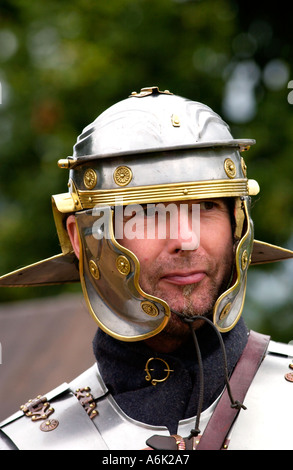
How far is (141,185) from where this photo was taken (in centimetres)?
304

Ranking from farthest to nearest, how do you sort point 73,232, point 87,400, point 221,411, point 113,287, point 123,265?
point 73,232, point 87,400, point 113,287, point 123,265, point 221,411

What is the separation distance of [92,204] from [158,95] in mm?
577

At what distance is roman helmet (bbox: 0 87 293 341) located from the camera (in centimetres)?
304

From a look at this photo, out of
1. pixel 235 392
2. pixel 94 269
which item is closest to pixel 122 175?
pixel 94 269

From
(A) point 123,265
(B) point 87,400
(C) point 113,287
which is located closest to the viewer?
(A) point 123,265

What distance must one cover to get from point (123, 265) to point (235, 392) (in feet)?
2.17

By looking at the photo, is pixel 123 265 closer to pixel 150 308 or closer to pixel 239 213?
Answer: pixel 150 308

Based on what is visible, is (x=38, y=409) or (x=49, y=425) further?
(x=38, y=409)

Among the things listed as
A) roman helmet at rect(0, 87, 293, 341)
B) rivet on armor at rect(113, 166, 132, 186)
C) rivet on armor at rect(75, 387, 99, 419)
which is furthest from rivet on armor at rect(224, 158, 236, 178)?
rivet on armor at rect(75, 387, 99, 419)

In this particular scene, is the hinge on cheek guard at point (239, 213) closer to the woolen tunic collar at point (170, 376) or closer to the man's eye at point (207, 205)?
the man's eye at point (207, 205)

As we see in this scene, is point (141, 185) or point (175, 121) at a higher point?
point (175, 121)
